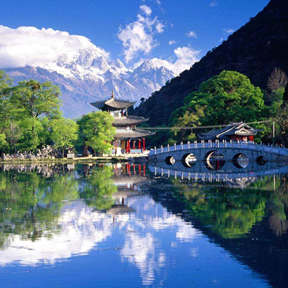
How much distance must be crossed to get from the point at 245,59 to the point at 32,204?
323 ft

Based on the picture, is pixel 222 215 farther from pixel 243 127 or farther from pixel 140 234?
pixel 243 127

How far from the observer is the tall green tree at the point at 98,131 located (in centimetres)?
6362

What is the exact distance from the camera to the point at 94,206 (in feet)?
75.7

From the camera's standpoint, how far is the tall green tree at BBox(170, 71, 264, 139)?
63.6 meters

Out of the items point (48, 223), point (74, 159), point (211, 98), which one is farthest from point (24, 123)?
point (48, 223)

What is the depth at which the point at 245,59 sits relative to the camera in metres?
113

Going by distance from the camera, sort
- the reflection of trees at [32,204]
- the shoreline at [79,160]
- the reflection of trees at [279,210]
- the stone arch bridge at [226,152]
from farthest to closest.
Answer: the shoreline at [79,160], the stone arch bridge at [226,152], the reflection of trees at [32,204], the reflection of trees at [279,210]

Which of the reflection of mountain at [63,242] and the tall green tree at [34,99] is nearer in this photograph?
the reflection of mountain at [63,242]

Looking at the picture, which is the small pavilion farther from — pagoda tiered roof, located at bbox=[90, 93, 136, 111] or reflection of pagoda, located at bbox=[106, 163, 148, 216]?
reflection of pagoda, located at bbox=[106, 163, 148, 216]

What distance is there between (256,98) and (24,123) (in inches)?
1291

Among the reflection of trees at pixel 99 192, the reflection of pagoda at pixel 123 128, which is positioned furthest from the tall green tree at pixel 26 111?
the reflection of trees at pixel 99 192

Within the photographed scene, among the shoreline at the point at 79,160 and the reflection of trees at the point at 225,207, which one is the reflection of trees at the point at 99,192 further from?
the shoreline at the point at 79,160

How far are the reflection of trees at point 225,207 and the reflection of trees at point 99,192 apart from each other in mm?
4191

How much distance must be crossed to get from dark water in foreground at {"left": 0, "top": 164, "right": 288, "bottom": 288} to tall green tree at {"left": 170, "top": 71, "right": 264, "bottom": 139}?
36.6m
